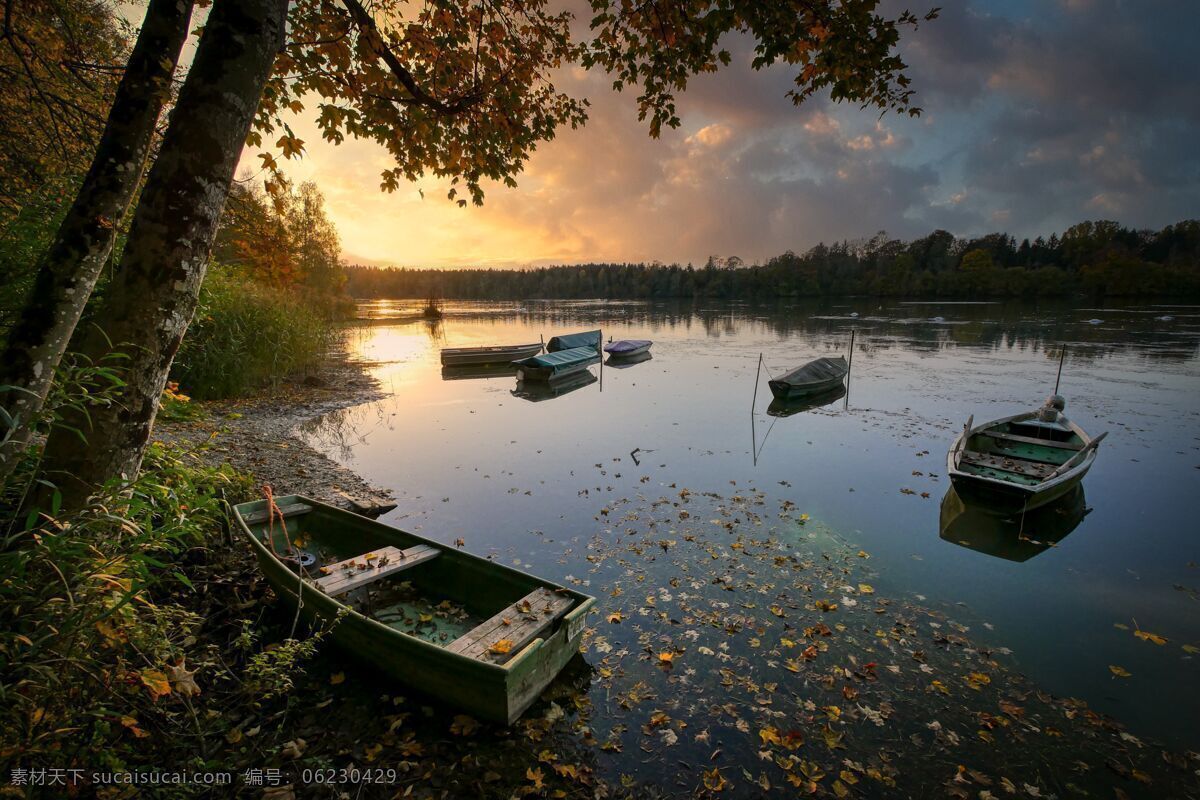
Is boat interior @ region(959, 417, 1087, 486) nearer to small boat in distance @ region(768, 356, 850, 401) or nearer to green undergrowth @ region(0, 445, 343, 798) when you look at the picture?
small boat in distance @ region(768, 356, 850, 401)

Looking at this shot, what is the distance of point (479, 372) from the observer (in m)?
27.4

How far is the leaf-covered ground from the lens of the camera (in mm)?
4086

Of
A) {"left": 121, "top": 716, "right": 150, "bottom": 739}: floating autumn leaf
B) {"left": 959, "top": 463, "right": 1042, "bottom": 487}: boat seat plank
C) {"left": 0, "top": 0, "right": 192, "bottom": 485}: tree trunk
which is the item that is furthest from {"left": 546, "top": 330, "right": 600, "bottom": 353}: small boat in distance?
{"left": 121, "top": 716, "right": 150, "bottom": 739}: floating autumn leaf

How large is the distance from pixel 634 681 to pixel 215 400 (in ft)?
55.2

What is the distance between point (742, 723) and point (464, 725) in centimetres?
266

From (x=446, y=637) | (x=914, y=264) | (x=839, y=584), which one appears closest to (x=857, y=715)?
(x=839, y=584)

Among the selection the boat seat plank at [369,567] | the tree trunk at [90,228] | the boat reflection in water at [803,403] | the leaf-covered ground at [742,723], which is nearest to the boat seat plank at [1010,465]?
the leaf-covered ground at [742,723]

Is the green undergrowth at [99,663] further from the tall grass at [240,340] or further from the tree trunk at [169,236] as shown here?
the tall grass at [240,340]

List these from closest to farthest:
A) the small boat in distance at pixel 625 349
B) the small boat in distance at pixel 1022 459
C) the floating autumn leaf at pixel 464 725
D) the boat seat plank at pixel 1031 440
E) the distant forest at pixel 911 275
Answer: the floating autumn leaf at pixel 464 725 → the small boat in distance at pixel 1022 459 → the boat seat plank at pixel 1031 440 → the small boat in distance at pixel 625 349 → the distant forest at pixel 911 275

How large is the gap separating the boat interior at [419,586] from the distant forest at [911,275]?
3028 inches

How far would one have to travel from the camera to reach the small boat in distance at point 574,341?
103 ft

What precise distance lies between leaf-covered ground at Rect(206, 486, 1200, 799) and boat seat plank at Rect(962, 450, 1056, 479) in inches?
230

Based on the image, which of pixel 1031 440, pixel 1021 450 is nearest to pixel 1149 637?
pixel 1021 450

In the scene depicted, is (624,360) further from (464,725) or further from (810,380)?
(464,725)
